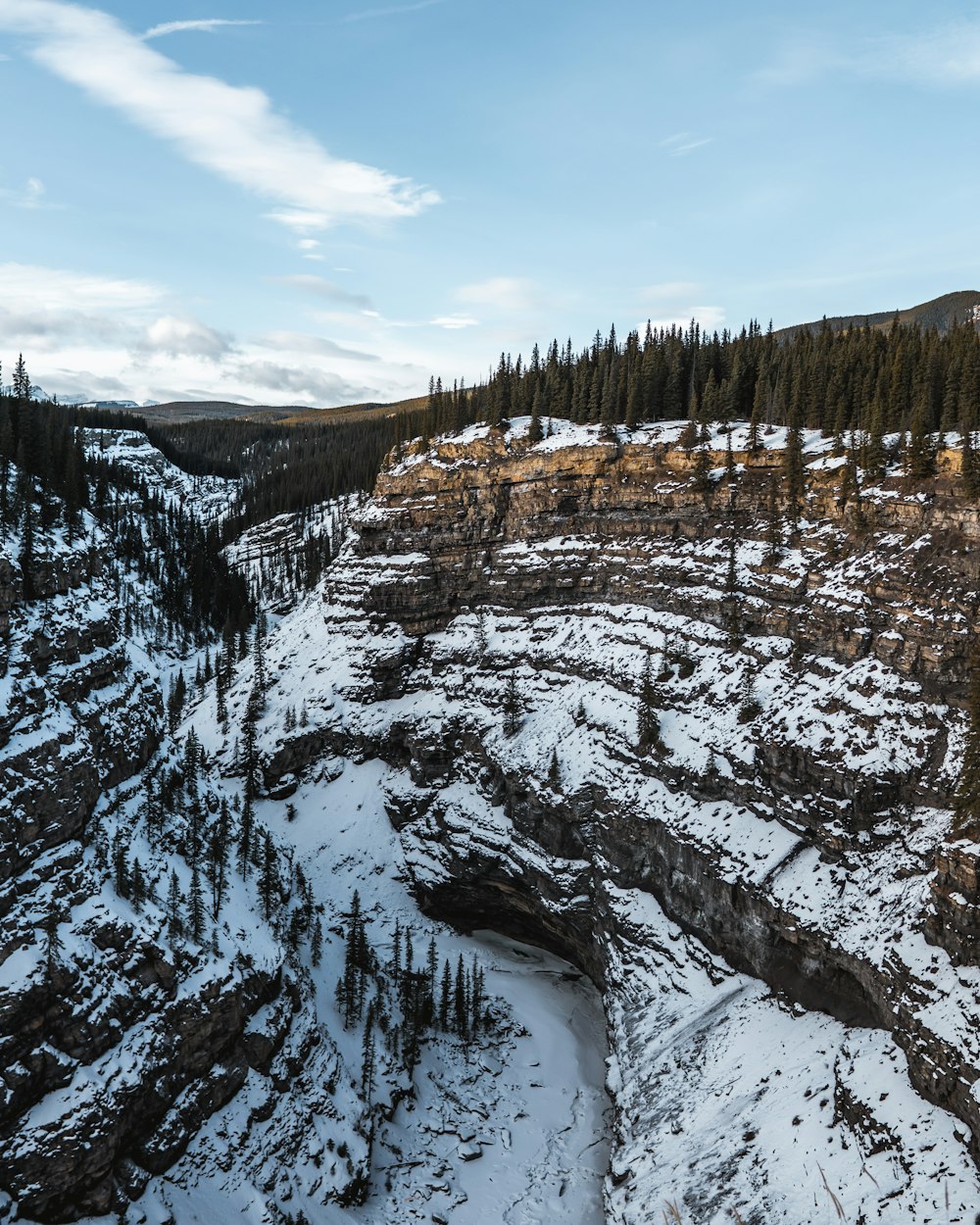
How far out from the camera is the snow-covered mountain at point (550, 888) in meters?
38.0

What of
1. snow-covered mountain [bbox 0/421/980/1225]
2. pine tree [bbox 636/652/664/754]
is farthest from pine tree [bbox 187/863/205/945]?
pine tree [bbox 636/652/664/754]

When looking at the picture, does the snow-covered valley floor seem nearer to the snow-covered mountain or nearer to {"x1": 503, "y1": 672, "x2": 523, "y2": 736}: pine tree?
the snow-covered mountain

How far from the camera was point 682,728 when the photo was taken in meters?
63.2

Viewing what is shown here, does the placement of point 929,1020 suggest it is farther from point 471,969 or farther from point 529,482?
point 529,482

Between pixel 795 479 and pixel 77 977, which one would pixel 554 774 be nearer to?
pixel 795 479

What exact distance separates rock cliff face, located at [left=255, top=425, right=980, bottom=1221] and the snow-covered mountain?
29 cm

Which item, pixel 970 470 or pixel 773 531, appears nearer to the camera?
pixel 970 470

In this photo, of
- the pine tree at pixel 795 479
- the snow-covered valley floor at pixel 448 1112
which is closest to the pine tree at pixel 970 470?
the pine tree at pixel 795 479

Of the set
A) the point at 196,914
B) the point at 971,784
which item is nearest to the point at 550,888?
the point at 196,914

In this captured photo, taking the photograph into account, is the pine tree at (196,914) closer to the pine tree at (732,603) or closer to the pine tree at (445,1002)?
the pine tree at (445,1002)

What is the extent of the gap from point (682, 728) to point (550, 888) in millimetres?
17590

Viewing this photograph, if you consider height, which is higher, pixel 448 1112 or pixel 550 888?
pixel 550 888

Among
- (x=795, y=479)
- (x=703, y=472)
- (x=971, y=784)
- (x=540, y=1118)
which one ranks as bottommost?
(x=540, y=1118)

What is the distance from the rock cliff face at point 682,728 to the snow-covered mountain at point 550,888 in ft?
0.94
